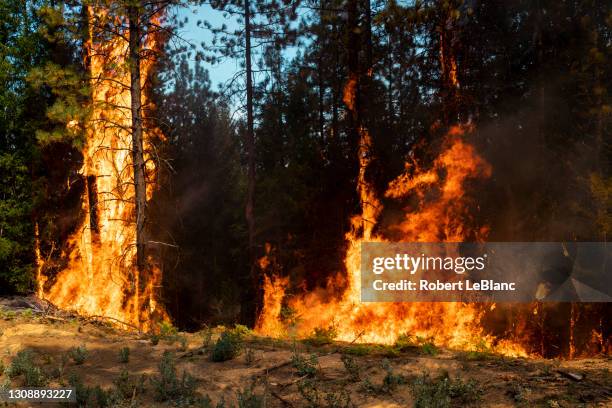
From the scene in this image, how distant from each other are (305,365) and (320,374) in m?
0.23

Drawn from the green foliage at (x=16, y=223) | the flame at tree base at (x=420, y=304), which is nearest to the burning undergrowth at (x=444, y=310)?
the flame at tree base at (x=420, y=304)

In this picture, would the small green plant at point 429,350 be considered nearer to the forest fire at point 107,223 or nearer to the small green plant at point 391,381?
the small green plant at point 391,381

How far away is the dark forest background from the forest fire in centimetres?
69

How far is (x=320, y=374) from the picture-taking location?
666 cm

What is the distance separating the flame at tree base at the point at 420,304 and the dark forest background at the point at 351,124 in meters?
0.68

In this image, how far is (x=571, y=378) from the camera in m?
5.84

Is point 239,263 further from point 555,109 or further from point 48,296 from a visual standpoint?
point 555,109

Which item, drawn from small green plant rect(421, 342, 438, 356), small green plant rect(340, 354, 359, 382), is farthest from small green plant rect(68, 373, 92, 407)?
small green plant rect(421, 342, 438, 356)

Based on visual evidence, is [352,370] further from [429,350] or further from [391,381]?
[429,350]

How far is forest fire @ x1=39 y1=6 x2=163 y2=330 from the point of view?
12.9m

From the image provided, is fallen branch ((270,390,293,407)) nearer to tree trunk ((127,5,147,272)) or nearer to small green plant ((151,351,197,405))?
small green plant ((151,351,197,405))

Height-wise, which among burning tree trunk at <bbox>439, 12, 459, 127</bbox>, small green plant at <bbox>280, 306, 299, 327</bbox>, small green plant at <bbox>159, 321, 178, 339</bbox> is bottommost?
small green plant at <bbox>280, 306, 299, 327</bbox>

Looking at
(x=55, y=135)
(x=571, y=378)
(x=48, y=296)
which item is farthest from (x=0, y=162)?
(x=571, y=378)

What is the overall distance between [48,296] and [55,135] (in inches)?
209
